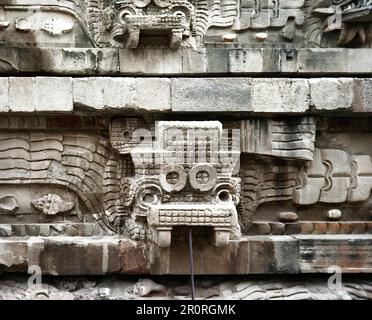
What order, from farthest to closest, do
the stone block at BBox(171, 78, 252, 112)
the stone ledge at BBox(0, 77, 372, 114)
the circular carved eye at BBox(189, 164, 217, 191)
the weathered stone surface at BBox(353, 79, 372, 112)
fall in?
the weathered stone surface at BBox(353, 79, 372, 112), the stone block at BBox(171, 78, 252, 112), the stone ledge at BBox(0, 77, 372, 114), the circular carved eye at BBox(189, 164, 217, 191)

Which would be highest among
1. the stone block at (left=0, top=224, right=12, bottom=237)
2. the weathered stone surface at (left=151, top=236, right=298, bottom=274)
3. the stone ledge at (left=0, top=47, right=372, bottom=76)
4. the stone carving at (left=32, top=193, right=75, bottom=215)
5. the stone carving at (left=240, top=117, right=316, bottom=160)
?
the stone ledge at (left=0, top=47, right=372, bottom=76)

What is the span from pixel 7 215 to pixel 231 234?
8.42 ft

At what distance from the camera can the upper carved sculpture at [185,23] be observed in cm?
566

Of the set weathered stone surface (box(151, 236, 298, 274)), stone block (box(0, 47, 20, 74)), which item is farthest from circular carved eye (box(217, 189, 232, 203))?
stone block (box(0, 47, 20, 74))

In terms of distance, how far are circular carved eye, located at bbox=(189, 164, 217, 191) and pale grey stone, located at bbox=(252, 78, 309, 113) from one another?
950 mm

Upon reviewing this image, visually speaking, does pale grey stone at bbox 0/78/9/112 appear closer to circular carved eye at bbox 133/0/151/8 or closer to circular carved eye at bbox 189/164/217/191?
circular carved eye at bbox 133/0/151/8

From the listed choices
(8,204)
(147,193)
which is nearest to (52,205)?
(8,204)

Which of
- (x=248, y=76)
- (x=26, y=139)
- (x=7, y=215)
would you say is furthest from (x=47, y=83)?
(x=248, y=76)

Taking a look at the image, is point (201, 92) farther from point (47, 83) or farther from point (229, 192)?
point (47, 83)

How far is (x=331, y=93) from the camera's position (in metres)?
5.65

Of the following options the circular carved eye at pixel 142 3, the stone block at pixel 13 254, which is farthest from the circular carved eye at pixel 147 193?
the circular carved eye at pixel 142 3

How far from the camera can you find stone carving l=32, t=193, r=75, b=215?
571 cm

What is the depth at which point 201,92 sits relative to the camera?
5590mm

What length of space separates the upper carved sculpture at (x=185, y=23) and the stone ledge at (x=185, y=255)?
2274 mm
